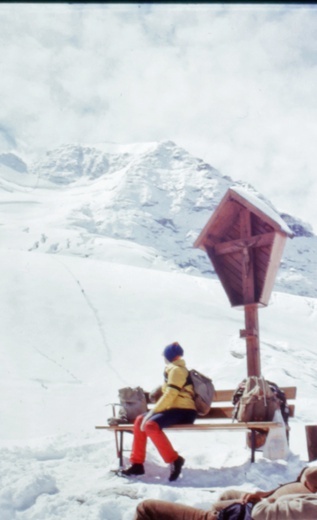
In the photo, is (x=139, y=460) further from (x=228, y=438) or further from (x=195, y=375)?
(x=228, y=438)

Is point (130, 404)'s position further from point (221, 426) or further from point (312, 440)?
point (312, 440)

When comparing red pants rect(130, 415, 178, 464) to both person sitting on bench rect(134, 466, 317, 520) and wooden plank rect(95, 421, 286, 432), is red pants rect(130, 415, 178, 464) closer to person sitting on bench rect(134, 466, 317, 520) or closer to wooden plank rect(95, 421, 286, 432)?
wooden plank rect(95, 421, 286, 432)

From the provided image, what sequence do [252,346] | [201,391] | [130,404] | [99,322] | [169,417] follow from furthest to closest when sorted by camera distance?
[99,322] < [252,346] < [130,404] < [201,391] < [169,417]

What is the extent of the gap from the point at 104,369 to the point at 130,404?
681cm

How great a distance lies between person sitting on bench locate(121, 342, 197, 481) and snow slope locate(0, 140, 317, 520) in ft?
0.65

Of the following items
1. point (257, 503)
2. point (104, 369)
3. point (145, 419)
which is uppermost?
point (104, 369)

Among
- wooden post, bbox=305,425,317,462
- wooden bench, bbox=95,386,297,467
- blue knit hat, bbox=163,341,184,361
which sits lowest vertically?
wooden post, bbox=305,425,317,462

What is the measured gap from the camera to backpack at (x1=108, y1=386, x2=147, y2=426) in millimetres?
6844

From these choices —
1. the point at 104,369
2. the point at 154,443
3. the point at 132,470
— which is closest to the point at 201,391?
the point at 154,443

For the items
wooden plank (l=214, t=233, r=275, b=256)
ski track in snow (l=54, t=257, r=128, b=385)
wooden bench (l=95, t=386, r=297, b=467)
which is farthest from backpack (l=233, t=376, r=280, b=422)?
ski track in snow (l=54, t=257, r=128, b=385)

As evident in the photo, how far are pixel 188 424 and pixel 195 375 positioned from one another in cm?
55

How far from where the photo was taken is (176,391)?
5.97 metres

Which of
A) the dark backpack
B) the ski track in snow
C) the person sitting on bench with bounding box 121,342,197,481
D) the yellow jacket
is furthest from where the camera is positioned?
the ski track in snow

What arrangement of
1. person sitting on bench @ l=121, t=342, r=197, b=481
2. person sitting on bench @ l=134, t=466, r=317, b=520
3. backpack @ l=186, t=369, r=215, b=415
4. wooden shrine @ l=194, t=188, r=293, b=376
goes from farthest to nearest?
wooden shrine @ l=194, t=188, r=293, b=376
backpack @ l=186, t=369, r=215, b=415
person sitting on bench @ l=121, t=342, r=197, b=481
person sitting on bench @ l=134, t=466, r=317, b=520
